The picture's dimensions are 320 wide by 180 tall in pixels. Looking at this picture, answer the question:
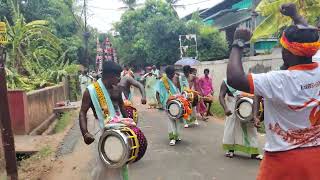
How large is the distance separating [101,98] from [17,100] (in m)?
5.75

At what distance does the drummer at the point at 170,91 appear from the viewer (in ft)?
31.1

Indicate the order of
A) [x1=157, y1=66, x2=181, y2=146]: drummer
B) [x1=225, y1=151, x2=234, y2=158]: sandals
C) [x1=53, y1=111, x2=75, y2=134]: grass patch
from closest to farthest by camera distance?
[x1=225, y1=151, x2=234, y2=158]: sandals < [x1=157, y1=66, x2=181, y2=146]: drummer < [x1=53, y1=111, x2=75, y2=134]: grass patch

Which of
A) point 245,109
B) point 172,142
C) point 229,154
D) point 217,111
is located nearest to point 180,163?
point 229,154

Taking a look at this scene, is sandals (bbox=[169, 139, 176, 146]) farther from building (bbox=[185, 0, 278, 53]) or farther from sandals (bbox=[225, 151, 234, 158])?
building (bbox=[185, 0, 278, 53])

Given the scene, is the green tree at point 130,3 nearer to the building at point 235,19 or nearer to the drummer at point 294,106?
the building at point 235,19

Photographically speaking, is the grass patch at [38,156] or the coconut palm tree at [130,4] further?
the coconut palm tree at [130,4]

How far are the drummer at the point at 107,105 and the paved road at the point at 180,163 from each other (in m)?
1.94

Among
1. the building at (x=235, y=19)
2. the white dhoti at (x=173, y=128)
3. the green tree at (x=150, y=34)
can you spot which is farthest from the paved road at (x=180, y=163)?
the green tree at (x=150, y=34)

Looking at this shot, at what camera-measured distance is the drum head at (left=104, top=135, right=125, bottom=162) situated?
14.6ft

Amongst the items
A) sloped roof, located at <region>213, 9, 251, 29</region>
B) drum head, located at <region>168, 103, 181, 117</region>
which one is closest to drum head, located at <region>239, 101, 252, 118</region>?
drum head, located at <region>168, 103, 181, 117</region>

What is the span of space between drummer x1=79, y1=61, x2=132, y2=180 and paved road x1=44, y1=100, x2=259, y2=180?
1.94 metres

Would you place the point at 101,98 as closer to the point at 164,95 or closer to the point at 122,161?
the point at 122,161

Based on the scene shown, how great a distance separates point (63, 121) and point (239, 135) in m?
7.61

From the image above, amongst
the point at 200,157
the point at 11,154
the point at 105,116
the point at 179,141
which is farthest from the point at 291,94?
the point at 179,141
